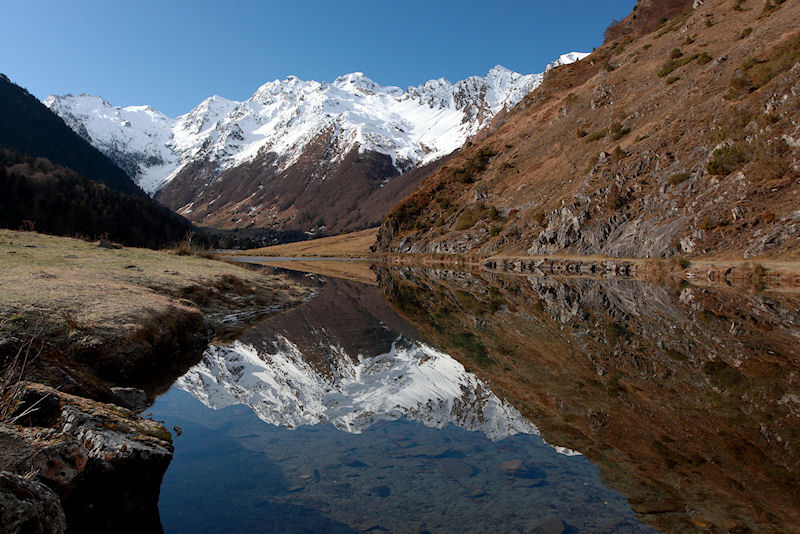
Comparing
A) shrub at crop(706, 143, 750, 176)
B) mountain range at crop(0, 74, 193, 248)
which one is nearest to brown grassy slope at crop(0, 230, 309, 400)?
mountain range at crop(0, 74, 193, 248)

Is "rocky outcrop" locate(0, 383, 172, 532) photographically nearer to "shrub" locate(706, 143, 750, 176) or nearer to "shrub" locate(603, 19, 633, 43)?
"shrub" locate(706, 143, 750, 176)

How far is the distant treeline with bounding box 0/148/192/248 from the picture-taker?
7194cm

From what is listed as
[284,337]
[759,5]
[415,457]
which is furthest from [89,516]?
[759,5]

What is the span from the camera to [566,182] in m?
71.8

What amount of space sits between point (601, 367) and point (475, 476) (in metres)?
8.91

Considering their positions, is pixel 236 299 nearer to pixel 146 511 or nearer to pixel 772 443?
pixel 146 511

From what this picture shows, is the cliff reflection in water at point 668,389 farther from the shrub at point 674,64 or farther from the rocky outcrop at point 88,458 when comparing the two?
the shrub at point 674,64

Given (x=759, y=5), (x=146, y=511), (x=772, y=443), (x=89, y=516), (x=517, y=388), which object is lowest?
(x=146, y=511)

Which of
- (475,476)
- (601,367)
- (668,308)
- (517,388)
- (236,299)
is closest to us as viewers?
(475,476)

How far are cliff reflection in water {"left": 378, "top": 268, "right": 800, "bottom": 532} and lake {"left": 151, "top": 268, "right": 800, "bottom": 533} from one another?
0.19 ft

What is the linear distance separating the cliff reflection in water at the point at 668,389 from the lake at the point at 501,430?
0.06 meters

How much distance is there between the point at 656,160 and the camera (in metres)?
55.2

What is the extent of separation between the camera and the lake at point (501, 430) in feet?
24.1

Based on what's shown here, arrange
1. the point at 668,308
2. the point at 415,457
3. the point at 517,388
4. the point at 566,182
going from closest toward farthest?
1. the point at 415,457
2. the point at 517,388
3. the point at 668,308
4. the point at 566,182
